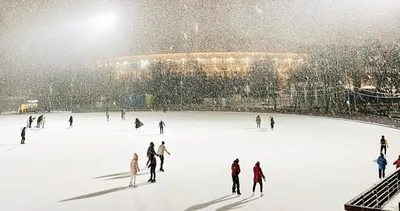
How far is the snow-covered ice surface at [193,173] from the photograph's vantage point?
9839 mm

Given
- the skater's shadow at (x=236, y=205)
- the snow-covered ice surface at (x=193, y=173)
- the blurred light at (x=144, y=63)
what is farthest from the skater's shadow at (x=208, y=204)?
the blurred light at (x=144, y=63)

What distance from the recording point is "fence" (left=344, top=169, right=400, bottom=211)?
302 inches

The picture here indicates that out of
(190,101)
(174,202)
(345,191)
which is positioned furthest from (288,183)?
(190,101)

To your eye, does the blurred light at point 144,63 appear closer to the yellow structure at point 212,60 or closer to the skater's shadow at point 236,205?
the yellow structure at point 212,60

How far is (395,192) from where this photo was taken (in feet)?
33.9

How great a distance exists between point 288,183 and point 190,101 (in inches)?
2377

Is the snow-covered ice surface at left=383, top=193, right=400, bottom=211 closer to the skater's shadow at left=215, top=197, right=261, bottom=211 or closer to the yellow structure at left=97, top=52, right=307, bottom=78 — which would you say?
the skater's shadow at left=215, top=197, right=261, bottom=211

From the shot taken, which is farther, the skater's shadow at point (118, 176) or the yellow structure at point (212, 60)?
the yellow structure at point (212, 60)

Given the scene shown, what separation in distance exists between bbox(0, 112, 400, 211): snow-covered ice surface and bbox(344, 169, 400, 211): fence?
83 centimetres

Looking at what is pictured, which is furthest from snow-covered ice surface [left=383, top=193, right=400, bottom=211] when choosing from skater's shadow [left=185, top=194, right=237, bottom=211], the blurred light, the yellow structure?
the blurred light

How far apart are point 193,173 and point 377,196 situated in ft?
20.4

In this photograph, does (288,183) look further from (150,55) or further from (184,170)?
(150,55)

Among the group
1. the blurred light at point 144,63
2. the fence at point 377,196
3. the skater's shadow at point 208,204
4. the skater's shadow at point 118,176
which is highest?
the blurred light at point 144,63

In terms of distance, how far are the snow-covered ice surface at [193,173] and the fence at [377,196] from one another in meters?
0.83
